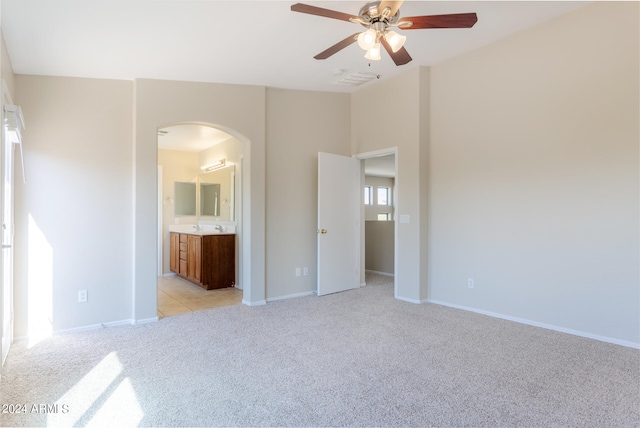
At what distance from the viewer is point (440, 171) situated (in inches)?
173

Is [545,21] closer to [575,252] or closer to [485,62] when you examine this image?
[485,62]

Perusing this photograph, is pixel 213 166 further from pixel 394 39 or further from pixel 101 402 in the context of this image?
pixel 101 402

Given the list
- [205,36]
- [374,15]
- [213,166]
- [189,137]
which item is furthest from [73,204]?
[374,15]

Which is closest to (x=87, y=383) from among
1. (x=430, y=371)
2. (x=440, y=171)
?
(x=430, y=371)

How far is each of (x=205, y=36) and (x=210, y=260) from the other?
10.9 feet

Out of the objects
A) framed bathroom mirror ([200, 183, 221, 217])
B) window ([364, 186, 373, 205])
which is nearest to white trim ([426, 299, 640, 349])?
framed bathroom mirror ([200, 183, 221, 217])

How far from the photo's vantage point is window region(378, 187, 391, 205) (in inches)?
415

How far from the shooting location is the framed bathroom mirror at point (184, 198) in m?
6.96

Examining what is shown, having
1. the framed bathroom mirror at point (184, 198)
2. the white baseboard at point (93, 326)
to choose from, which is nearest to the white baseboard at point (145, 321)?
the white baseboard at point (93, 326)

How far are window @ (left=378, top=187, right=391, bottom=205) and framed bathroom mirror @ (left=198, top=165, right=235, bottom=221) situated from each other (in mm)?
5303

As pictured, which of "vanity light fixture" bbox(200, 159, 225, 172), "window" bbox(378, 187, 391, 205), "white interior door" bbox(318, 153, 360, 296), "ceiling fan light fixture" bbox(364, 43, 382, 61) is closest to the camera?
"ceiling fan light fixture" bbox(364, 43, 382, 61)

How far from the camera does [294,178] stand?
4.89 m

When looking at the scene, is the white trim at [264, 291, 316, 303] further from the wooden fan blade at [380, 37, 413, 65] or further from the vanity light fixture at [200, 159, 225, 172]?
the wooden fan blade at [380, 37, 413, 65]

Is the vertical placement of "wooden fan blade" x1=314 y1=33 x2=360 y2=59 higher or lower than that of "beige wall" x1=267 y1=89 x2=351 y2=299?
higher
